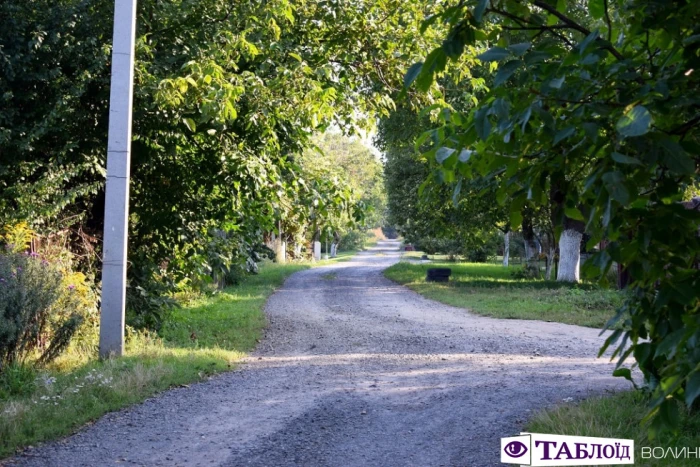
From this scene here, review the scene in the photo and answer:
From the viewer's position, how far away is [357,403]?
7.20 metres

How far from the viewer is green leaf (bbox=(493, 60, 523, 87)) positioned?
224 centimetres

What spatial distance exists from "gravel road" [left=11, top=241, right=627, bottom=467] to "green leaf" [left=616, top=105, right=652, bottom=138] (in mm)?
3819

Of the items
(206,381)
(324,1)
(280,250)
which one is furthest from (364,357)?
(280,250)

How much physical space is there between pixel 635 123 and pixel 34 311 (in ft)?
27.3

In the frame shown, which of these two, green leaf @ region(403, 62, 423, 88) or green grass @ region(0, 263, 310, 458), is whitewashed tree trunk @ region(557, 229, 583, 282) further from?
green leaf @ region(403, 62, 423, 88)

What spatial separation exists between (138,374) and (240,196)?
13.2 ft

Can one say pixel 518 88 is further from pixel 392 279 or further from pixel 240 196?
pixel 392 279

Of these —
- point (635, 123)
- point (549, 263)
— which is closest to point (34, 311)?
point (635, 123)

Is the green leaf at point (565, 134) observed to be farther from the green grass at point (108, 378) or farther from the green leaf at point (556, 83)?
the green grass at point (108, 378)

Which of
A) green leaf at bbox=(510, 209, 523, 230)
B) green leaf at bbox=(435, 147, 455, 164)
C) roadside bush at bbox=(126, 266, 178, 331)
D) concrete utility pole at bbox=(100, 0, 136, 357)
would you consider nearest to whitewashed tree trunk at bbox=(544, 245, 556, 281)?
roadside bush at bbox=(126, 266, 178, 331)

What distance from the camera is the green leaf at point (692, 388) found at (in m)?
1.76

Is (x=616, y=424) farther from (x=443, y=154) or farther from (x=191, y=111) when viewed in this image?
(x=191, y=111)

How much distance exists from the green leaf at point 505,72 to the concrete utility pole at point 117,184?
781 centimetres

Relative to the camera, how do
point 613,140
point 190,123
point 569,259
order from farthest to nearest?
point 569,259 < point 190,123 < point 613,140
